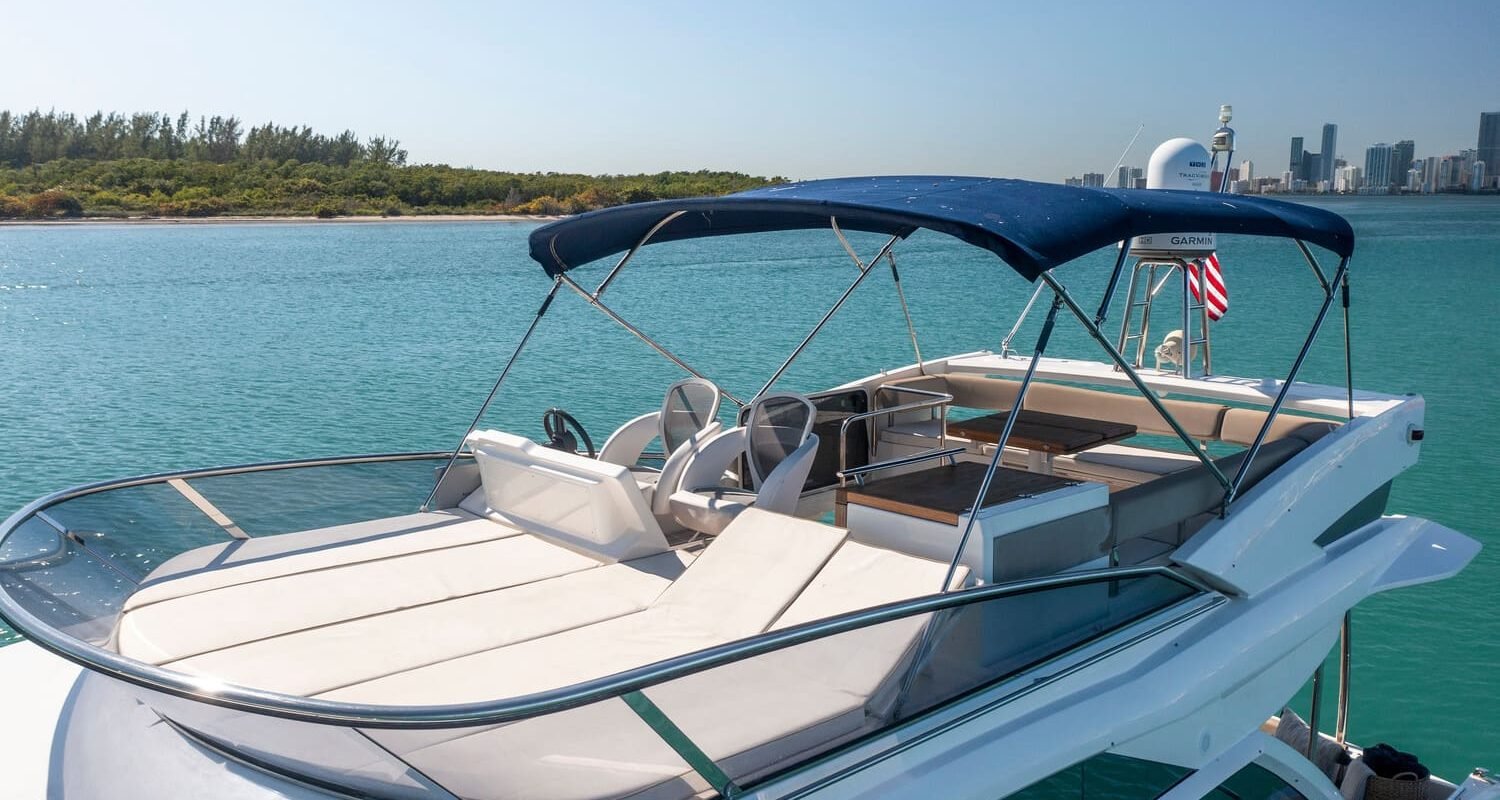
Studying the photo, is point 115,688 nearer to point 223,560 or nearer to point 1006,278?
point 223,560

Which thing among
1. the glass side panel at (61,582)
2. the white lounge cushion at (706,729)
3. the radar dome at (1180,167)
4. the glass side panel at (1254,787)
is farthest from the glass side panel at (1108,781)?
the radar dome at (1180,167)

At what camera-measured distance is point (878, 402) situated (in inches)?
232

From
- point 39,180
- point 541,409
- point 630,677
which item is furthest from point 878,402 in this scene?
point 39,180

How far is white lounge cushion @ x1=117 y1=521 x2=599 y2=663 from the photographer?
10.7 feet

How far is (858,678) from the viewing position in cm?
279

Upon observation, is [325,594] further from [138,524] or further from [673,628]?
[673,628]

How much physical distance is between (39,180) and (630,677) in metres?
79.0

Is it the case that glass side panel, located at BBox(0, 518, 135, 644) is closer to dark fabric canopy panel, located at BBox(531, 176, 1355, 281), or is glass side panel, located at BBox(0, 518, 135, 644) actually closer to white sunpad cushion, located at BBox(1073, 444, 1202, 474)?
dark fabric canopy panel, located at BBox(531, 176, 1355, 281)

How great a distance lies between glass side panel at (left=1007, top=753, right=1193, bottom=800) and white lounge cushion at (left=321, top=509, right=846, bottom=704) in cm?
91

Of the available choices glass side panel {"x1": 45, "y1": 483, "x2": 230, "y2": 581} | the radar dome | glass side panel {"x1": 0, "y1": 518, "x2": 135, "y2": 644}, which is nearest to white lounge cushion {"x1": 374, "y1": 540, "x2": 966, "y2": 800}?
glass side panel {"x1": 0, "y1": 518, "x2": 135, "y2": 644}

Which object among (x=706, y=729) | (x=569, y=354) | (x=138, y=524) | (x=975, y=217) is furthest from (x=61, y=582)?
(x=569, y=354)

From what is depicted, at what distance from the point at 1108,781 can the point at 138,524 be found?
329 centimetres

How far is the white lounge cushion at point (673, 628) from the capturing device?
301 centimetres

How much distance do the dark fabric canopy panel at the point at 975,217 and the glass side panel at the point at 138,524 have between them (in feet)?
5.95
